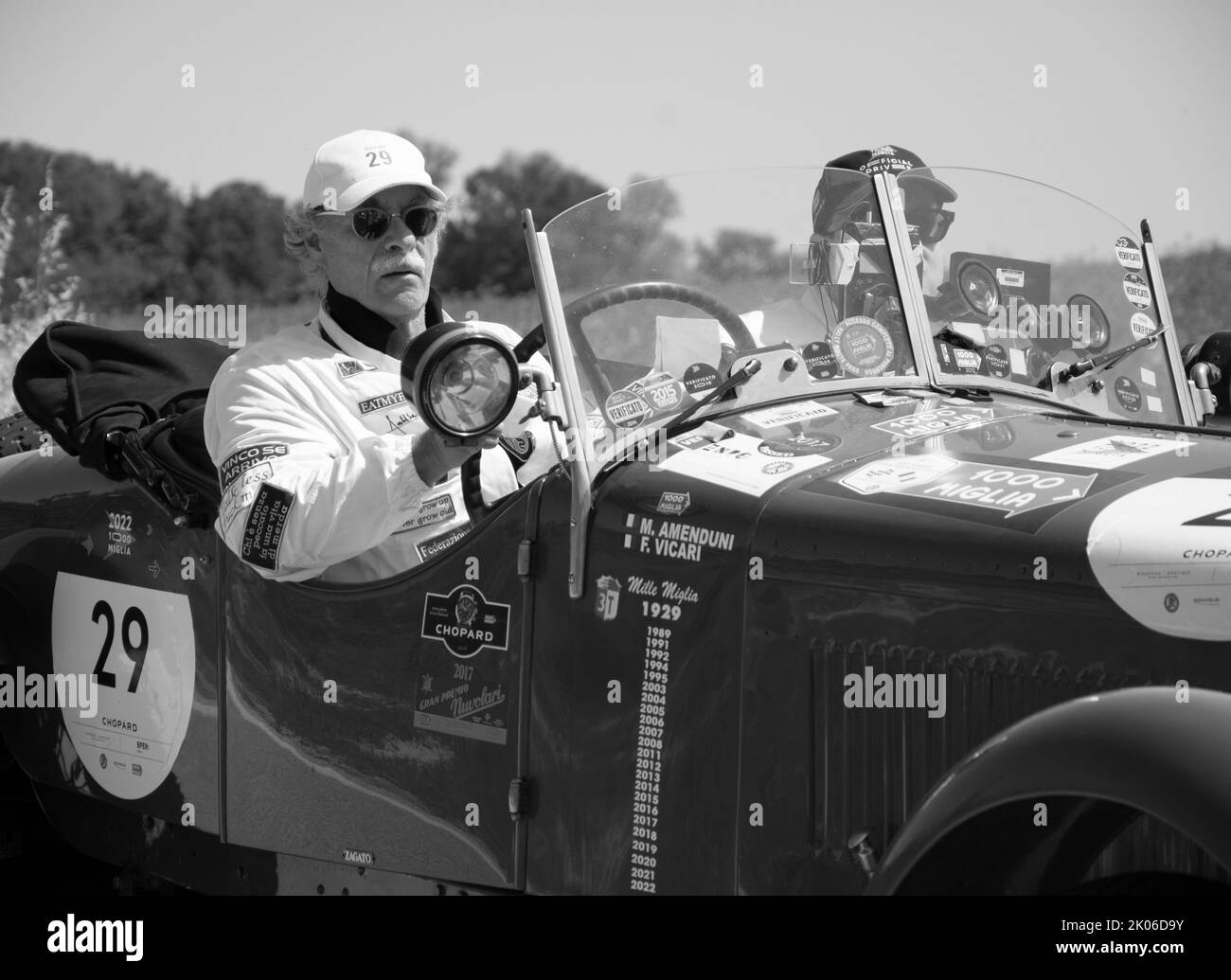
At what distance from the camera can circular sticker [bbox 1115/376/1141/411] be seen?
12.7 ft

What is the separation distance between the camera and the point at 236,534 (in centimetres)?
348

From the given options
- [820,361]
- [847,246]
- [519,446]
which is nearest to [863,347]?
[820,361]

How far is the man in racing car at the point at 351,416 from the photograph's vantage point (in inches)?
131

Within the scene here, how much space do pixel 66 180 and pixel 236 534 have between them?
29434 millimetres

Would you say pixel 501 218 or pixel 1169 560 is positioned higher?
pixel 501 218

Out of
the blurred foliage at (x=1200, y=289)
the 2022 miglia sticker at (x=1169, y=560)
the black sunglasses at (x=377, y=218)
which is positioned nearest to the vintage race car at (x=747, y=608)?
the 2022 miglia sticker at (x=1169, y=560)

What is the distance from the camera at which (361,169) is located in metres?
3.97

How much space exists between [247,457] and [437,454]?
0.59 metres

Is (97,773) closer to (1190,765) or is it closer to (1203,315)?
(1190,765)

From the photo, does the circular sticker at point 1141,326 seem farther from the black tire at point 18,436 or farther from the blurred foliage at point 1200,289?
the blurred foliage at point 1200,289

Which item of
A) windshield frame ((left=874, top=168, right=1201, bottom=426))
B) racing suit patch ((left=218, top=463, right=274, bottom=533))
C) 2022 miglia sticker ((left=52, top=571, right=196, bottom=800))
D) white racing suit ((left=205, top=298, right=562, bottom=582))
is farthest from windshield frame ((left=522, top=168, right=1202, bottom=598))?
2022 miglia sticker ((left=52, top=571, right=196, bottom=800))

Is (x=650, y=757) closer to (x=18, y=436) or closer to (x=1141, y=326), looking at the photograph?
(x=1141, y=326)

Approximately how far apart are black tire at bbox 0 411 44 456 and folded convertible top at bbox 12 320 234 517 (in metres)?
0.46
